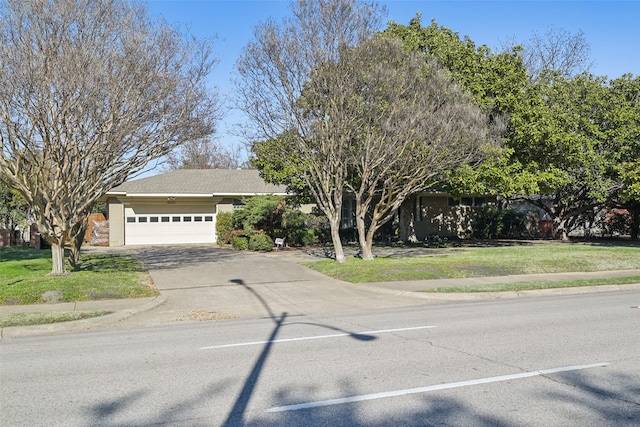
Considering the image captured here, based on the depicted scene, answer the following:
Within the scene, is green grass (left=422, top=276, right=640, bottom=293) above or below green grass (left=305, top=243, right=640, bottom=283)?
below

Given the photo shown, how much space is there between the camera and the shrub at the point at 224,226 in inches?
1227

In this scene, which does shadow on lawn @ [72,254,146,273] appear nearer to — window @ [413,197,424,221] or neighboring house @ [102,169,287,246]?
neighboring house @ [102,169,287,246]

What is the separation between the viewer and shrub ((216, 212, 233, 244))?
31156 mm

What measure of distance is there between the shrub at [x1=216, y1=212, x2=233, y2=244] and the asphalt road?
20474 mm

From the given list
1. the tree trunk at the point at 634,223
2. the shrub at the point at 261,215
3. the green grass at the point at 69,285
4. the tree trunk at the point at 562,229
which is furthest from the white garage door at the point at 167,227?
the tree trunk at the point at 634,223

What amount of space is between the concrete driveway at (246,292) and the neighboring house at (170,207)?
12.2 meters

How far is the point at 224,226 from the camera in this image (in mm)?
32000

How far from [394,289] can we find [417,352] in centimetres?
713

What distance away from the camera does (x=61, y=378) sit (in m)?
6.94

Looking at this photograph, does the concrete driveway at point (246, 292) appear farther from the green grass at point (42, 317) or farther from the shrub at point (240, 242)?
the shrub at point (240, 242)

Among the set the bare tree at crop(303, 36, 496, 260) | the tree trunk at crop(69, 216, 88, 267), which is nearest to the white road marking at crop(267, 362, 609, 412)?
the bare tree at crop(303, 36, 496, 260)

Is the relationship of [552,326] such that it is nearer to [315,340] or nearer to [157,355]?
[315,340]

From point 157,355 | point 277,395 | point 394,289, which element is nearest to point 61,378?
point 157,355

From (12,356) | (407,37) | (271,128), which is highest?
(407,37)
